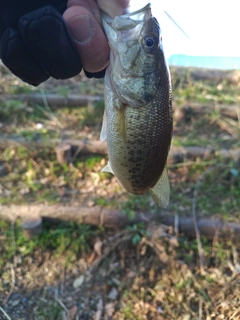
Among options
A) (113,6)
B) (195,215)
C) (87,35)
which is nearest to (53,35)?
(87,35)

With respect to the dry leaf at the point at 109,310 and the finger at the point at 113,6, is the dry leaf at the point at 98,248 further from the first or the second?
the finger at the point at 113,6

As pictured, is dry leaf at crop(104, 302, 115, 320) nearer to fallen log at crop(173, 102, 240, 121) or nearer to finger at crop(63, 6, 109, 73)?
finger at crop(63, 6, 109, 73)

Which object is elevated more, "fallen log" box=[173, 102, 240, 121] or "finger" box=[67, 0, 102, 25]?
"finger" box=[67, 0, 102, 25]

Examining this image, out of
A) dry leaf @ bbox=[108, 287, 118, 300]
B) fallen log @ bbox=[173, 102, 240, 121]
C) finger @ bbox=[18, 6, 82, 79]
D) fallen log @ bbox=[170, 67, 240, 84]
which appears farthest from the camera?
fallen log @ bbox=[170, 67, 240, 84]

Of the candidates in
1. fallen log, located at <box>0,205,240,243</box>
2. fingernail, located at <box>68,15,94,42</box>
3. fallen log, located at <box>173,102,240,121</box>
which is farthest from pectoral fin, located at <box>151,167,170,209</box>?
fallen log, located at <box>173,102,240,121</box>

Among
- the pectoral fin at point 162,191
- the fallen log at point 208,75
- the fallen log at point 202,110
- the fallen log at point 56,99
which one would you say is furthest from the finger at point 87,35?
the fallen log at point 208,75

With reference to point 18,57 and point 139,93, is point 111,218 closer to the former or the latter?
point 139,93

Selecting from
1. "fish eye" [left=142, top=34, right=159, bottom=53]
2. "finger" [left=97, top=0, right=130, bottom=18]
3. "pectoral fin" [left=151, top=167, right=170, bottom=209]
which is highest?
"finger" [left=97, top=0, right=130, bottom=18]

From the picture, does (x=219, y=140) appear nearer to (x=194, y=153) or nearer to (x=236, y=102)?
(x=194, y=153)
